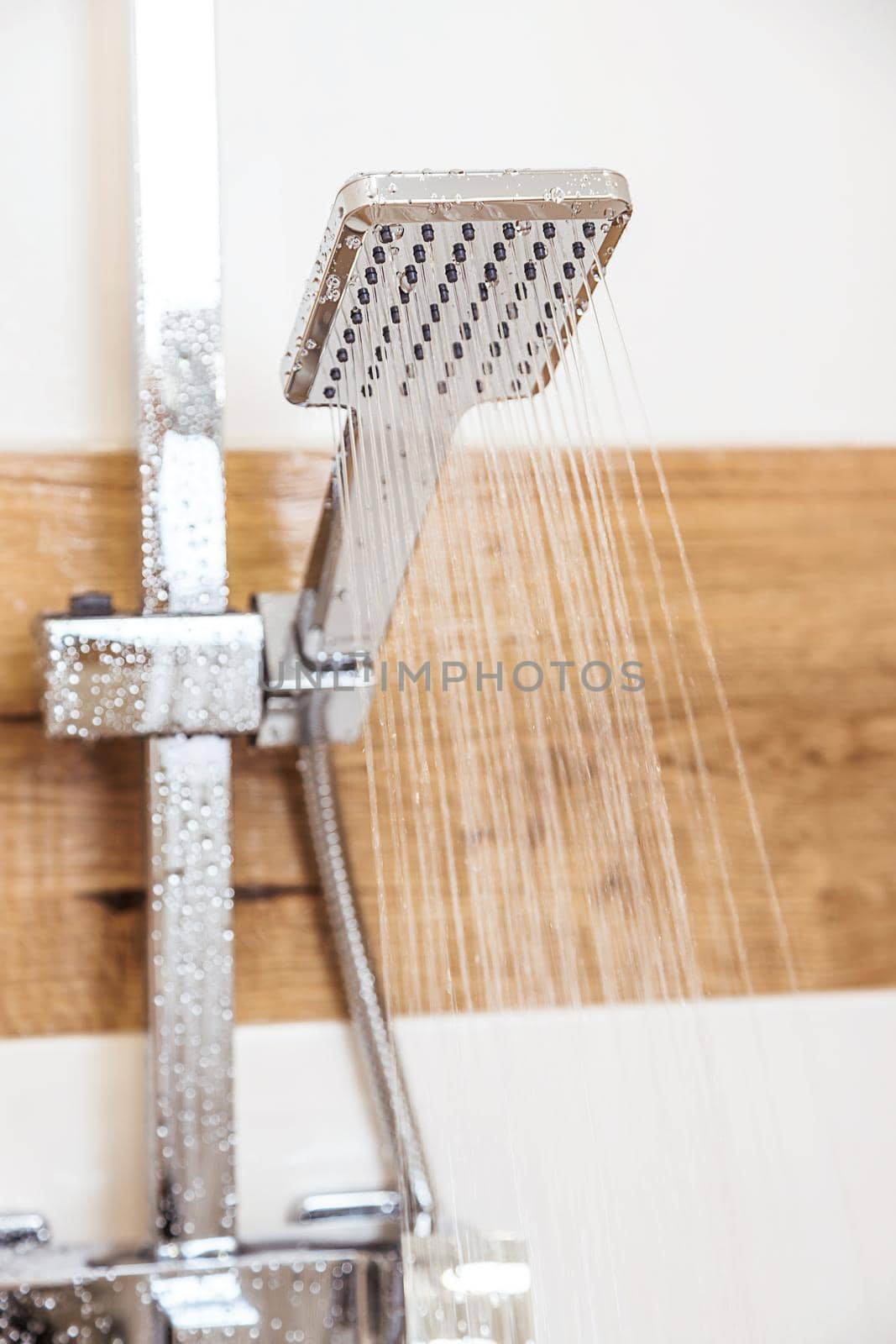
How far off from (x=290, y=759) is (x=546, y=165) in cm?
40

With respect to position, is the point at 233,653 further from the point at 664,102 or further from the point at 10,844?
the point at 664,102

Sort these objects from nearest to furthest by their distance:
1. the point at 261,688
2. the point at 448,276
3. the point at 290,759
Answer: the point at 448,276 < the point at 261,688 < the point at 290,759

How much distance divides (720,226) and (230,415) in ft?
1.10

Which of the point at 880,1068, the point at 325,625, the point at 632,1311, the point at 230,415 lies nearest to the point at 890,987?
the point at 880,1068

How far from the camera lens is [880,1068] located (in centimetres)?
82

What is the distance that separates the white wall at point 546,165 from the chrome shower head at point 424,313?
0.70 feet

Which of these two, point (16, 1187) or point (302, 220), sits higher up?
point (302, 220)

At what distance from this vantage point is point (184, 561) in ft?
2.33

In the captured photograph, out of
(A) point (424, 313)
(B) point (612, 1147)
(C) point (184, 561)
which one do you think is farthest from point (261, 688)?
(B) point (612, 1147)

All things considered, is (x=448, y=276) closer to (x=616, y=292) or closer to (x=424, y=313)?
(x=424, y=313)

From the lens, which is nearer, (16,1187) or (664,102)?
(16,1187)

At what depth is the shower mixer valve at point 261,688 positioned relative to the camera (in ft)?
1.73

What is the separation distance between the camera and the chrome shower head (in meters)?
0.48

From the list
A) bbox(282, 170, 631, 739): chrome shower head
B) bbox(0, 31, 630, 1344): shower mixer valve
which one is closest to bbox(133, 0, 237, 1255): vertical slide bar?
bbox(0, 31, 630, 1344): shower mixer valve
